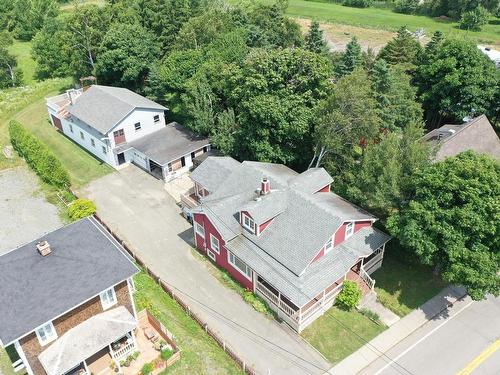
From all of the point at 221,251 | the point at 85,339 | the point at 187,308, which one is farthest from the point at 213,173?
the point at 85,339

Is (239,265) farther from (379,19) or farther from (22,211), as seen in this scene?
(379,19)

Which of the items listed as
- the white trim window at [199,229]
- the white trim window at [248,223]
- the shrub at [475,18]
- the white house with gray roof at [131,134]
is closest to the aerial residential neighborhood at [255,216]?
the white trim window at [248,223]

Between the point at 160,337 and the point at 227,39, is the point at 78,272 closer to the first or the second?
the point at 160,337

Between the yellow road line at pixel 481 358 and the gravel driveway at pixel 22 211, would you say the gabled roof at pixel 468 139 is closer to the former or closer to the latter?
the yellow road line at pixel 481 358

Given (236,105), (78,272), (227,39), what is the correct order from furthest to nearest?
(227,39) < (236,105) < (78,272)

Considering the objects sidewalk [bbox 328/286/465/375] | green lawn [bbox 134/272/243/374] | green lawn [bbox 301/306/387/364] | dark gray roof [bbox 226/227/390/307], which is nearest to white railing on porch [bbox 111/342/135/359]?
green lawn [bbox 134/272/243/374]

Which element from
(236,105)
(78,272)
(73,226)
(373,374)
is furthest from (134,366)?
(236,105)
